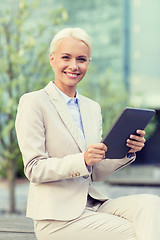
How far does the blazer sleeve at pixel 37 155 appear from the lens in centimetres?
216

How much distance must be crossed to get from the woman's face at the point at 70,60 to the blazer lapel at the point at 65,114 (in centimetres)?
10

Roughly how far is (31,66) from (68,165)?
5.80m

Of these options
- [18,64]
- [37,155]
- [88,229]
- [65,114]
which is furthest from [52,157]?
[18,64]

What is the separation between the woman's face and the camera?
2371 millimetres

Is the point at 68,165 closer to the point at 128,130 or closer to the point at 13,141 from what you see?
the point at 128,130

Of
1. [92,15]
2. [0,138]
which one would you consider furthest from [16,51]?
[92,15]

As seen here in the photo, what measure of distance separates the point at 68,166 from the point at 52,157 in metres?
0.20

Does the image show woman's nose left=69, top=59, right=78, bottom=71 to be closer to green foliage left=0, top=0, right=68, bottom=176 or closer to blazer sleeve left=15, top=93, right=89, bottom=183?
blazer sleeve left=15, top=93, right=89, bottom=183

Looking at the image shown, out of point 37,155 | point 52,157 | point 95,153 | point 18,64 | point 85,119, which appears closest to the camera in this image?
point 95,153

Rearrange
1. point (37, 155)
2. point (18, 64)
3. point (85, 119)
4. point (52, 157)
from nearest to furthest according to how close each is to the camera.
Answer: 1. point (37, 155)
2. point (52, 157)
3. point (85, 119)
4. point (18, 64)

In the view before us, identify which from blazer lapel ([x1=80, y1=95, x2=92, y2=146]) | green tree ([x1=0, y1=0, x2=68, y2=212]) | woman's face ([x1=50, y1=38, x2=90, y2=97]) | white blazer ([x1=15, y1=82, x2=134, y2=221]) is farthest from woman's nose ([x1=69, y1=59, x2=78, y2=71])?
green tree ([x1=0, y1=0, x2=68, y2=212])

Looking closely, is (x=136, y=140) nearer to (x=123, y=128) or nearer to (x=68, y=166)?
(x=123, y=128)

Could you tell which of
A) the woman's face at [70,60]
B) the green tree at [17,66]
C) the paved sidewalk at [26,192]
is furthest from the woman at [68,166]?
the green tree at [17,66]

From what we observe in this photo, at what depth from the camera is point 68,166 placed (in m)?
2.16
